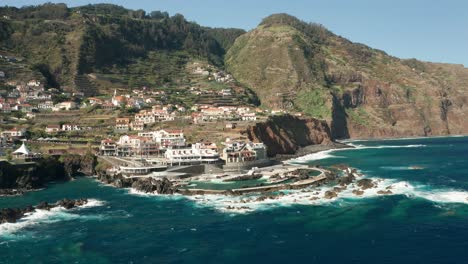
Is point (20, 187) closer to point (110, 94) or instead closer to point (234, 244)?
point (234, 244)

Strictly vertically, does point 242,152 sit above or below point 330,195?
above

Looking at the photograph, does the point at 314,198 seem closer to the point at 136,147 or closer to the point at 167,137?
the point at 136,147

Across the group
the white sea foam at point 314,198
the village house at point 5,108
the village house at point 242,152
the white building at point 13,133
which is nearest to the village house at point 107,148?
the white building at point 13,133

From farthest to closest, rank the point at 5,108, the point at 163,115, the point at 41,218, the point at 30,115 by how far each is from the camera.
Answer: the point at 163,115 < the point at 5,108 < the point at 30,115 < the point at 41,218

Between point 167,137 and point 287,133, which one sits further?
point 287,133

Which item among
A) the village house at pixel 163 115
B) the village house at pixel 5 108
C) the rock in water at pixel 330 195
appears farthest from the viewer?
the village house at pixel 163 115

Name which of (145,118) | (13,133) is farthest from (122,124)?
(13,133)

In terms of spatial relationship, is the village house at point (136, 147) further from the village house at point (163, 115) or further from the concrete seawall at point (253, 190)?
the concrete seawall at point (253, 190)
